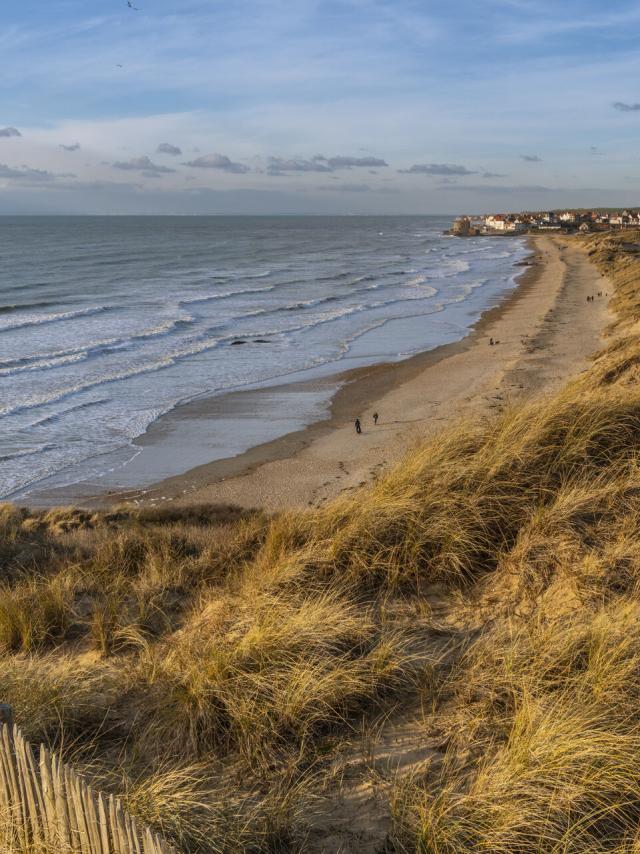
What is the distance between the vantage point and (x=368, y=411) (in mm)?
17797

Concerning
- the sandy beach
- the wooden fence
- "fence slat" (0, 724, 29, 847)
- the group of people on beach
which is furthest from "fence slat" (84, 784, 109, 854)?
the group of people on beach

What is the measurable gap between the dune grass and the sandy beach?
392 centimetres

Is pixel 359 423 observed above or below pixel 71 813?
below

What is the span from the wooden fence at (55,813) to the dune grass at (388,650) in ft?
1.30

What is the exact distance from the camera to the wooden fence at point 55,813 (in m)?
2.96

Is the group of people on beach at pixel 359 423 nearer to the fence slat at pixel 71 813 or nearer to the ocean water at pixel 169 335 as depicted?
the ocean water at pixel 169 335

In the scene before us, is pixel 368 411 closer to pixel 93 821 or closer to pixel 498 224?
pixel 93 821

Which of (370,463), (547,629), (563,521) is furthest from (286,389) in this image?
(547,629)

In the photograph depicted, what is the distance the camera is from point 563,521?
6305 mm

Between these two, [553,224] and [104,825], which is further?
[553,224]

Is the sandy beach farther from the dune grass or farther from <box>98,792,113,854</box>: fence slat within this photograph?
<box>98,792,113,854</box>: fence slat

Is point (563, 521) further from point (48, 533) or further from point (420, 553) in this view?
point (48, 533)

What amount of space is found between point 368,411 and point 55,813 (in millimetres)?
14830

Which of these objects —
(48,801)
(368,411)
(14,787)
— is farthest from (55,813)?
(368,411)
